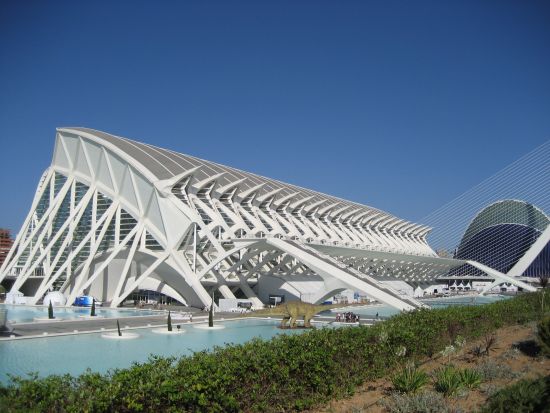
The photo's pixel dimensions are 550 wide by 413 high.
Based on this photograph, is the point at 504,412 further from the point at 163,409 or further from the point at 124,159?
the point at 124,159

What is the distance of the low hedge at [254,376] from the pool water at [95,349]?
20.7 feet

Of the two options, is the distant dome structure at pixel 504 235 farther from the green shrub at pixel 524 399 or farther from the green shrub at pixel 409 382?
the green shrub at pixel 524 399

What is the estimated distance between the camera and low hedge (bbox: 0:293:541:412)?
6.11m

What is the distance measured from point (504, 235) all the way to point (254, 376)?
10633 centimetres

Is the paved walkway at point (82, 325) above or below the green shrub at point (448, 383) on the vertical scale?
above

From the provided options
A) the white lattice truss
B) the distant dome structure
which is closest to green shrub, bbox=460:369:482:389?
the white lattice truss

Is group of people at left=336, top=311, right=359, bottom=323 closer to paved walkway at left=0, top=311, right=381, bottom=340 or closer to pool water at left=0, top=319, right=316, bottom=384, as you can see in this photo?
paved walkway at left=0, top=311, right=381, bottom=340

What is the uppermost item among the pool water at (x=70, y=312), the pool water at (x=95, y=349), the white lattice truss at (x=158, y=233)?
the white lattice truss at (x=158, y=233)

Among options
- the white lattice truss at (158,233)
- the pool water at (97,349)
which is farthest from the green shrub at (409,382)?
the white lattice truss at (158,233)

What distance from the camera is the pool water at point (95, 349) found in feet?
51.3

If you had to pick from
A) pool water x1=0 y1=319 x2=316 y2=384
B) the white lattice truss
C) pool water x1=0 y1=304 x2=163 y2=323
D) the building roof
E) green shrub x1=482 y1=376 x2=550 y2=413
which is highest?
the building roof

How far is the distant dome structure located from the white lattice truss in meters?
50.0

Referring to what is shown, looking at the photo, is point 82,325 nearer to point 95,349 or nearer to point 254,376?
point 95,349

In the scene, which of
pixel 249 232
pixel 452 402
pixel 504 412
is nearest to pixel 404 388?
pixel 452 402
